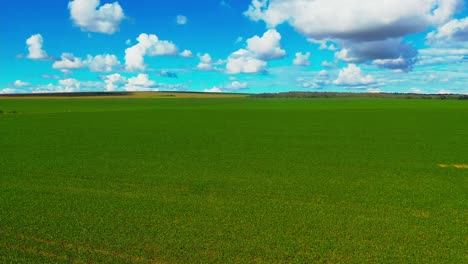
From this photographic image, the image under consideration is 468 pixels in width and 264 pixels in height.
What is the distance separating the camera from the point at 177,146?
22297 millimetres

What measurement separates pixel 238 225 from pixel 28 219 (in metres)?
5.19

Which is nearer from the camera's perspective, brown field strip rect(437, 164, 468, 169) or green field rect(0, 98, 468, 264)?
green field rect(0, 98, 468, 264)

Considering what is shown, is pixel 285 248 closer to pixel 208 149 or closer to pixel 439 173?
pixel 439 173

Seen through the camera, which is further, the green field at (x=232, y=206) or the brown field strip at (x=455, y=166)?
the brown field strip at (x=455, y=166)

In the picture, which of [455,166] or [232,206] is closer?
[232,206]

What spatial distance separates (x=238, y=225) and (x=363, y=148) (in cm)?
1431

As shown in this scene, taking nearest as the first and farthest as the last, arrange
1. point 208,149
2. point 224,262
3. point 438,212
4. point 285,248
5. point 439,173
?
point 224,262 → point 285,248 → point 438,212 → point 439,173 → point 208,149

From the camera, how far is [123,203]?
11.0m

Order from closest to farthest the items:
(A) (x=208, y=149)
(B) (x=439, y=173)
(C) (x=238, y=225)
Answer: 1. (C) (x=238, y=225)
2. (B) (x=439, y=173)
3. (A) (x=208, y=149)

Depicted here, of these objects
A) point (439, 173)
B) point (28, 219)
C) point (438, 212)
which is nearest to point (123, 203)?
point (28, 219)

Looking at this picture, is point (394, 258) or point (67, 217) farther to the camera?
point (67, 217)

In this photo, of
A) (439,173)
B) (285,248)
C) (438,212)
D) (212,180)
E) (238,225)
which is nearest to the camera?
(285,248)

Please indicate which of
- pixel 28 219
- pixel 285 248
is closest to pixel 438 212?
pixel 285 248

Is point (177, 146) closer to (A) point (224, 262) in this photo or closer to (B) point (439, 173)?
(B) point (439, 173)
